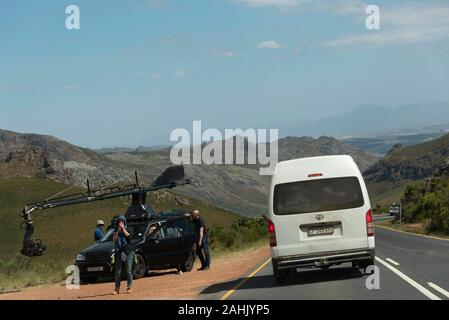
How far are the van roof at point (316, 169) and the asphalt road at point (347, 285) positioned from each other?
7.28 feet

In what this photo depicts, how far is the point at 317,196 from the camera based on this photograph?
609 inches

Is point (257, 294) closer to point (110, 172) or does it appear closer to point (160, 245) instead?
point (160, 245)

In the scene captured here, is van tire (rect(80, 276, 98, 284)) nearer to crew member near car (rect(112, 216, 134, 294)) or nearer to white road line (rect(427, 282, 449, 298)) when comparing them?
crew member near car (rect(112, 216, 134, 294))

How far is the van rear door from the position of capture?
15.3 meters

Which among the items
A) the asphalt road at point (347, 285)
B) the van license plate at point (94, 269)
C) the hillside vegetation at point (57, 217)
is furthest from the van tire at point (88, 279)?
the hillside vegetation at point (57, 217)

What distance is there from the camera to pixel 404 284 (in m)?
14.5

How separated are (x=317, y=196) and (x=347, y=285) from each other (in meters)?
1.95

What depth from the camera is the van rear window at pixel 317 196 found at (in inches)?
606

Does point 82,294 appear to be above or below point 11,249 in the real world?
above

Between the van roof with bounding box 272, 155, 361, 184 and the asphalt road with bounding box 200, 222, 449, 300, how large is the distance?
2218mm

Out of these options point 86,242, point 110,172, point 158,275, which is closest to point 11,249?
point 86,242

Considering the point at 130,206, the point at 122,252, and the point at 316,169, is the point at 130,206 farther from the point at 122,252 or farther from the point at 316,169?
the point at 316,169

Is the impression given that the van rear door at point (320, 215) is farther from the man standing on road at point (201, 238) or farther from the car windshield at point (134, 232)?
the man standing on road at point (201, 238)
